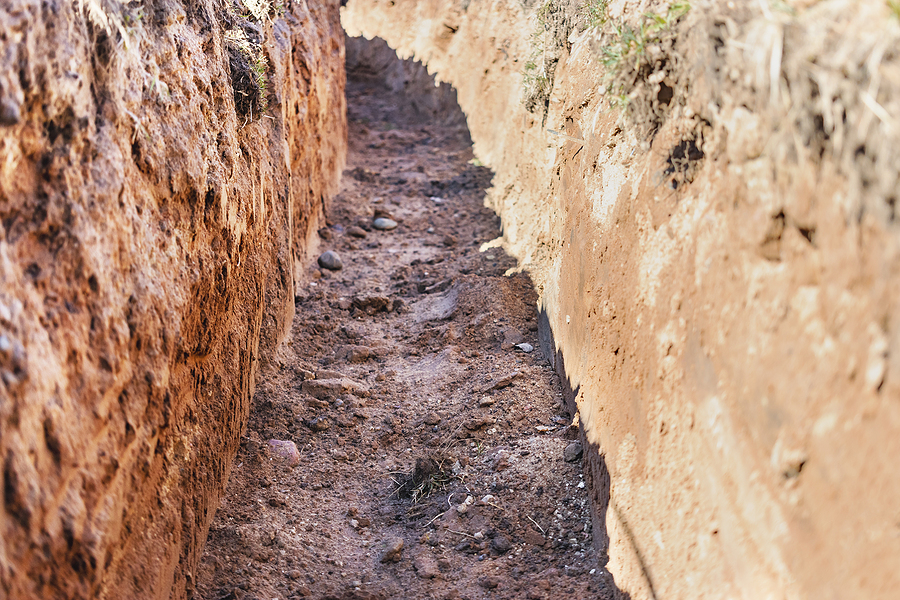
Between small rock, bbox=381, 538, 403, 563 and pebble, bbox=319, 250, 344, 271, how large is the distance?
2.72m

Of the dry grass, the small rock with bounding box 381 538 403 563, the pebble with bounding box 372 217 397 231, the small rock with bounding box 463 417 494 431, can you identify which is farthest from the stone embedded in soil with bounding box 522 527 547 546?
the pebble with bounding box 372 217 397 231

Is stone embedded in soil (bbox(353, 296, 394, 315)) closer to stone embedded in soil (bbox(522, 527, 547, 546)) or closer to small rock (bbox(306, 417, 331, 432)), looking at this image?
small rock (bbox(306, 417, 331, 432))

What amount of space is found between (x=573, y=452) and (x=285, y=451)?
52.6 inches

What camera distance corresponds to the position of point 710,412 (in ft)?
5.97

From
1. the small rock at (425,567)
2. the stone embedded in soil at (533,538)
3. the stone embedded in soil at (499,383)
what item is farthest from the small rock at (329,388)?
the stone embedded in soil at (533,538)

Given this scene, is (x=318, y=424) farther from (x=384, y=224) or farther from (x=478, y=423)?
(x=384, y=224)

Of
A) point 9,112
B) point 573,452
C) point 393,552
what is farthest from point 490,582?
point 9,112

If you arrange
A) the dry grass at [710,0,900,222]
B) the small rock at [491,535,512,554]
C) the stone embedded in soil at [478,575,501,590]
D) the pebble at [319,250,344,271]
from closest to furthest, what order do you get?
the dry grass at [710,0,900,222] < the stone embedded in soil at [478,575,501,590] < the small rock at [491,535,512,554] < the pebble at [319,250,344,271]

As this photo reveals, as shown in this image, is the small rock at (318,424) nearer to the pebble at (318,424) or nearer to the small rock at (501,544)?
the pebble at (318,424)

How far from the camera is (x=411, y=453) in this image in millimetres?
3227

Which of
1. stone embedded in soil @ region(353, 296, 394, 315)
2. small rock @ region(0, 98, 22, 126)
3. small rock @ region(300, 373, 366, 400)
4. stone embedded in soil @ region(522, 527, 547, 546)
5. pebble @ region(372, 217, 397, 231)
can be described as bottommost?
small rock @ region(300, 373, 366, 400)

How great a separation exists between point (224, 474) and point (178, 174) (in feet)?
4.20

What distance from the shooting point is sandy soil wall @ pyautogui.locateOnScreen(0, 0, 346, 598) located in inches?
60.3

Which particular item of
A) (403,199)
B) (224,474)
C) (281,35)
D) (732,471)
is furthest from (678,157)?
(403,199)
